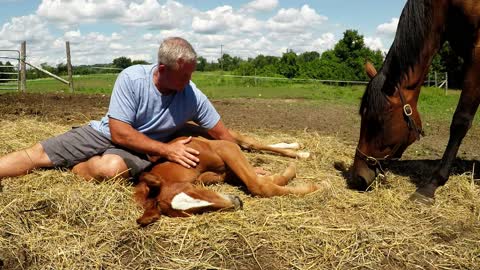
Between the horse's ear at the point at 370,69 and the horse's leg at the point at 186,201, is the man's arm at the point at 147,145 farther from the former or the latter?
the horse's ear at the point at 370,69

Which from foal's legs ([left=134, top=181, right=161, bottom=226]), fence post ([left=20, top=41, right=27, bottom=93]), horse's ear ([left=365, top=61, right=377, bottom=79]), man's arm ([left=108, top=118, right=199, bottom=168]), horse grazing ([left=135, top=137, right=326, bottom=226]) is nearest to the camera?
foal's legs ([left=134, top=181, right=161, bottom=226])

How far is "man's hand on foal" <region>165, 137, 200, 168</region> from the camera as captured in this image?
3963 millimetres

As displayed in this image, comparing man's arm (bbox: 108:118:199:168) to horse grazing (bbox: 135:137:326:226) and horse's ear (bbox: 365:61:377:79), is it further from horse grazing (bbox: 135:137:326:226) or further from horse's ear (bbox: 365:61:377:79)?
horse's ear (bbox: 365:61:377:79)

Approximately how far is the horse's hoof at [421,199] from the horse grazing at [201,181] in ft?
2.65

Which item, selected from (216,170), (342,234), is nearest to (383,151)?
(342,234)

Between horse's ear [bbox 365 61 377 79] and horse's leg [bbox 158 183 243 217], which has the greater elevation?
horse's ear [bbox 365 61 377 79]

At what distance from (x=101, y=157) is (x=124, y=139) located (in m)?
0.30

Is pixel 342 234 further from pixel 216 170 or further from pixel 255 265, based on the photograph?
pixel 216 170

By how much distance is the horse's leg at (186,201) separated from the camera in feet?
10.8

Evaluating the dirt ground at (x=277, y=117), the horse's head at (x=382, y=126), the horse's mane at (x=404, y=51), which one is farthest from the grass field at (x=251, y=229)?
the dirt ground at (x=277, y=117)

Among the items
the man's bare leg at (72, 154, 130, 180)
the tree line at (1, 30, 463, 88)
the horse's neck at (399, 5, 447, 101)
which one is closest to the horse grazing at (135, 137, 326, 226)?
the man's bare leg at (72, 154, 130, 180)

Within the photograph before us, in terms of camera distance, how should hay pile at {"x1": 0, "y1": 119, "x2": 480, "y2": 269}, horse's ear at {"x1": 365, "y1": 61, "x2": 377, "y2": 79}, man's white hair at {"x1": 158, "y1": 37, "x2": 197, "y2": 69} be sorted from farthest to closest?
1. horse's ear at {"x1": 365, "y1": 61, "x2": 377, "y2": 79}
2. man's white hair at {"x1": 158, "y1": 37, "x2": 197, "y2": 69}
3. hay pile at {"x1": 0, "y1": 119, "x2": 480, "y2": 269}

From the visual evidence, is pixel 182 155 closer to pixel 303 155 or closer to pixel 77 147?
pixel 77 147

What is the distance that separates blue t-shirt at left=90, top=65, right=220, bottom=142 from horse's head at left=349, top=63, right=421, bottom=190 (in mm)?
1731
